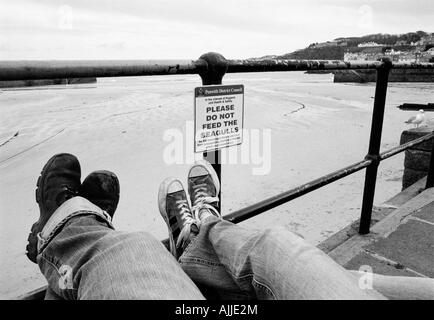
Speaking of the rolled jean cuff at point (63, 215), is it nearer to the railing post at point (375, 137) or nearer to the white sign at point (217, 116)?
the white sign at point (217, 116)

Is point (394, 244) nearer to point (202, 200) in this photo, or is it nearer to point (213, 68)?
point (202, 200)

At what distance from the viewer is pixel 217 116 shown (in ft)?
4.07

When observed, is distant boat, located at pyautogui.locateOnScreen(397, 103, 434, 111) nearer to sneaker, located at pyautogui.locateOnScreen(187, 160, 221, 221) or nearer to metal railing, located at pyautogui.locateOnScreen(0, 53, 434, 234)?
metal railing, located at pyautogui.locateOnScreen(0, 53, 434, 234)

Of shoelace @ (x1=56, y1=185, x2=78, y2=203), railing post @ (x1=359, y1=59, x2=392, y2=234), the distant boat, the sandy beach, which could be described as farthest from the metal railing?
the distant boat

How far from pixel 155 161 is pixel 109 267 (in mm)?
4440

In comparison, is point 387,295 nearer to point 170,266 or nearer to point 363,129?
point 170,266

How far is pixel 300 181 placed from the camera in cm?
454

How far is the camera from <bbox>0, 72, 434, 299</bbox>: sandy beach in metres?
3.45

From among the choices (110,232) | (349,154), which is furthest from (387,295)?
(349,154)

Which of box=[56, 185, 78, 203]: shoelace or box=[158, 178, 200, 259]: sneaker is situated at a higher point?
box=[56, 185, 78, 203]: shoelace

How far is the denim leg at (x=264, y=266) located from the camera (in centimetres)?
81

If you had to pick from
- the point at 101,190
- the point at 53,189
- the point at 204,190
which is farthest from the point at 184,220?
the point at 53,189

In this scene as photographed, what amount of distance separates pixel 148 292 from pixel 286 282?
0.32 metres

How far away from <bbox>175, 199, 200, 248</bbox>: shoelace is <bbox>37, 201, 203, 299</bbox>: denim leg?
0.24 m
